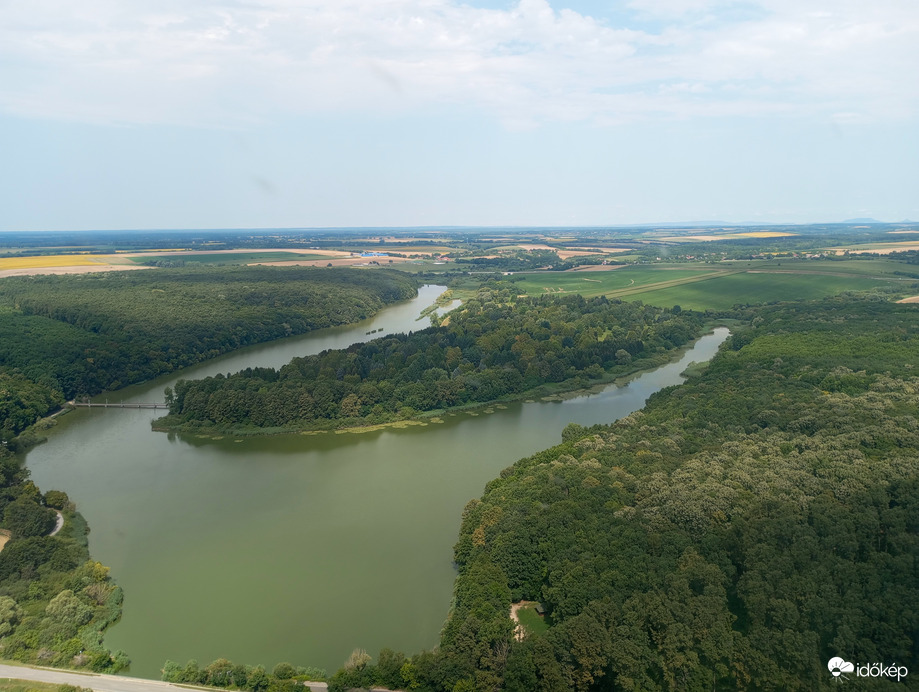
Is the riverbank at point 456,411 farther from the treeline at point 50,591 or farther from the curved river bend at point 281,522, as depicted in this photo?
the treeline at point 50,591

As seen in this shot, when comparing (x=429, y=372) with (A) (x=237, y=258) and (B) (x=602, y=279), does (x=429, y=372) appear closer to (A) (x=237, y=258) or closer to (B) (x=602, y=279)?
(B) (x=602, y=279)

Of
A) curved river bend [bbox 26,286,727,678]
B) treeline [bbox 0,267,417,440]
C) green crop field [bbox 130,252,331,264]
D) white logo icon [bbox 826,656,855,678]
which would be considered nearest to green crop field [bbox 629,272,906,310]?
treeline [bbox 0,267,417,440]

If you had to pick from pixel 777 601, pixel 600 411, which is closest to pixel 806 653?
pixel 777 601

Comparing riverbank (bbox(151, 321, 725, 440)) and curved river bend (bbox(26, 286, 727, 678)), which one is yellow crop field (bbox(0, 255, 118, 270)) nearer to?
curved river bend (bbox(26, 286, 727, 678))

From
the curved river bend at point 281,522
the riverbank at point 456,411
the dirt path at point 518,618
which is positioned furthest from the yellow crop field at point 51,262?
the dirt path at point 518,618

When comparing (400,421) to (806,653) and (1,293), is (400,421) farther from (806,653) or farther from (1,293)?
(1,293)

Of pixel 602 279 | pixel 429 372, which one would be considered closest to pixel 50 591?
pixel 429 372
